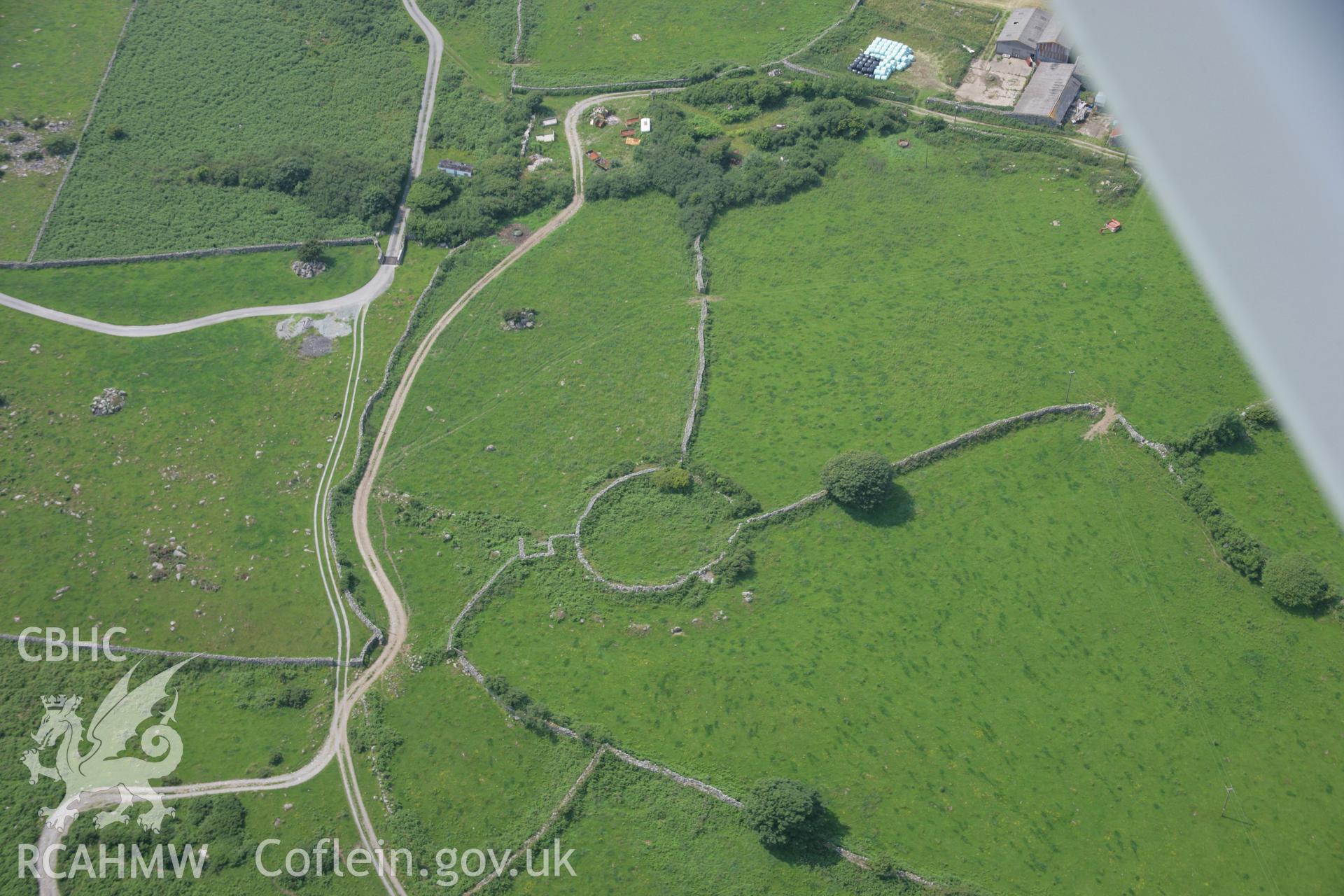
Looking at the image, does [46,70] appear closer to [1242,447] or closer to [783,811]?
[783,811]

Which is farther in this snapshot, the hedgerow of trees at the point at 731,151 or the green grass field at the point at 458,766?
the hedgerow of trees at the point at 731,151

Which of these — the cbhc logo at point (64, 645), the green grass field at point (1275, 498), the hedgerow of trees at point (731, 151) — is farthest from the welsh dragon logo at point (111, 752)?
the green grass field at point (1275, 498)

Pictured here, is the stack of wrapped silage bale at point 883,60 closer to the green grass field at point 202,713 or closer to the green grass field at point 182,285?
the green grass field at point 182,285

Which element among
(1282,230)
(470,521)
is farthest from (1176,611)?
(1282,230)

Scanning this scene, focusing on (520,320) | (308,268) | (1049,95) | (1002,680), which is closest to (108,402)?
(308,268)

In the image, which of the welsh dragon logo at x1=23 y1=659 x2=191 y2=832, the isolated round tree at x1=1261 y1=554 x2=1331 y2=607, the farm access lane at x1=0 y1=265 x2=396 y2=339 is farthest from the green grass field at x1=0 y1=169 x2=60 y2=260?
the isolated round tree at x1=1261 y1=554 x2=1331 y2=607

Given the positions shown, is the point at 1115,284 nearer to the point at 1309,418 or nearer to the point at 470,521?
the point at 470,521

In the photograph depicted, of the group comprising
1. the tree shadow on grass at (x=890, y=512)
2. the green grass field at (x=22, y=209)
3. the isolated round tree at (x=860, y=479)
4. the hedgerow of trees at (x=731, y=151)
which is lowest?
the green grass field at (x=22, y=209)

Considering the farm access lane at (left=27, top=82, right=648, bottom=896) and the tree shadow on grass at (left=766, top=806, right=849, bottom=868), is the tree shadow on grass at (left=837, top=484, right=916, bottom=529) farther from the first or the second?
the farm access lane at (left=27, top=82, right=648, bottom=896)
